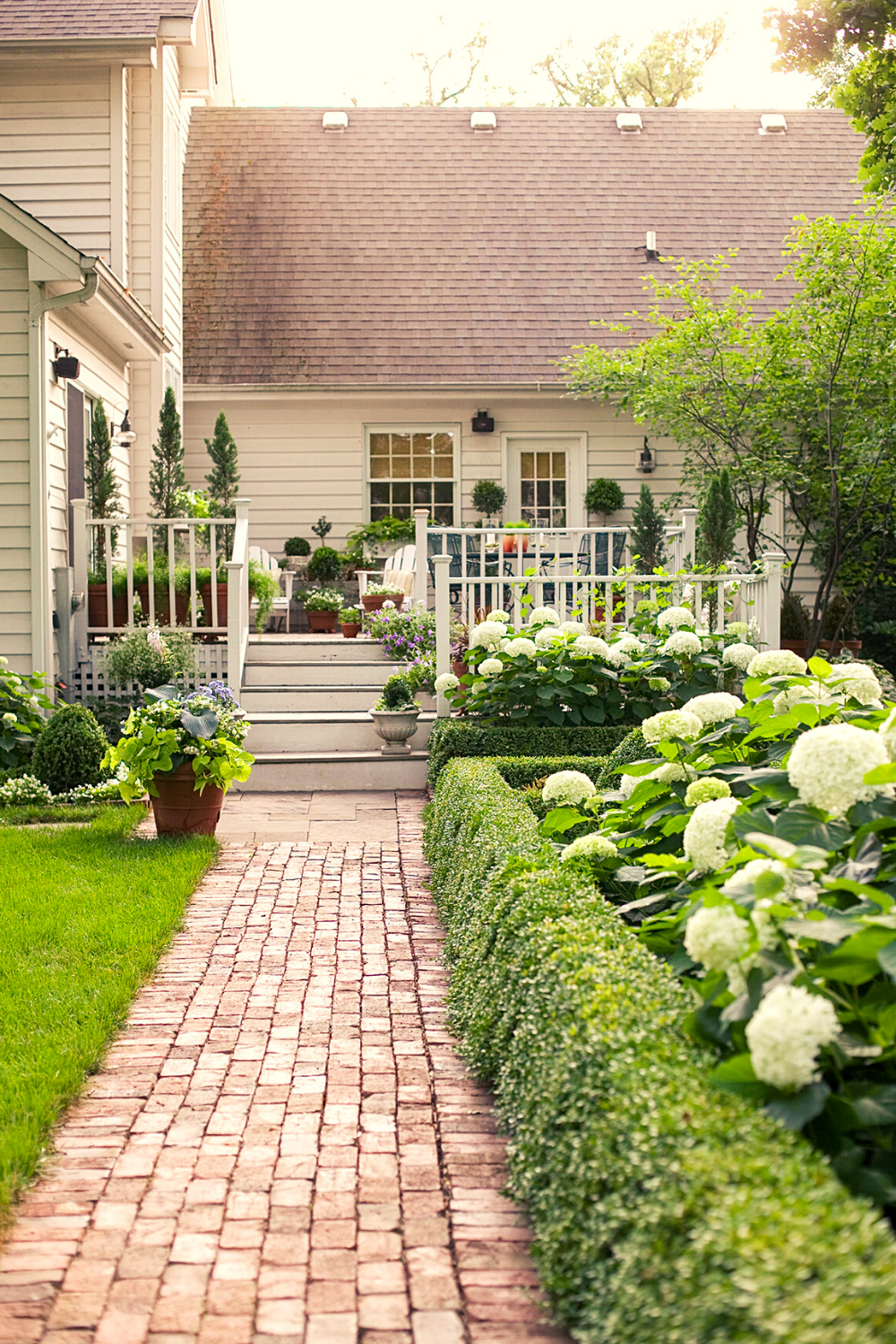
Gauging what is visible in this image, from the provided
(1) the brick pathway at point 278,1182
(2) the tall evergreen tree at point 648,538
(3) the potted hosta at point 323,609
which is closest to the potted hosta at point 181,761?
(1) the brick pathway at point 278,1182

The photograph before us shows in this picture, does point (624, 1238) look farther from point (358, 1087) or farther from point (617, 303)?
point (617, 303)

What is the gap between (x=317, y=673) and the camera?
995 centimetres

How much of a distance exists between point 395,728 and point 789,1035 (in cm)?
678

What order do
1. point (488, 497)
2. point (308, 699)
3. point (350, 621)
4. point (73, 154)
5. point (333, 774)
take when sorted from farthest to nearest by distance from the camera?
point (488, 497) → point (350, 621) → point (73, 154) → point (308, 699) → point (333, 774)

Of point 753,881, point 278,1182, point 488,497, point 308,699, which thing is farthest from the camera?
point 488,497

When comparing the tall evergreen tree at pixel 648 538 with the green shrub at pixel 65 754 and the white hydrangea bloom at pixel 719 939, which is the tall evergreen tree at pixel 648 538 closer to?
the green shrub at pixel 65 754

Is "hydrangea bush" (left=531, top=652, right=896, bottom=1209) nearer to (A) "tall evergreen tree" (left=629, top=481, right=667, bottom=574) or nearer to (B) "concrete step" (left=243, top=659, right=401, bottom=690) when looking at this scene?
(B) "concrete step" (left=243, top=659, right=401, bottom=690)

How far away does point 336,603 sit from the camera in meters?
12.3

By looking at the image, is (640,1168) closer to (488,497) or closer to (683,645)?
(683,645)

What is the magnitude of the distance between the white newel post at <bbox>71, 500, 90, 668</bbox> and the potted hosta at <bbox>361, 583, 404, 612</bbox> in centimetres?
310

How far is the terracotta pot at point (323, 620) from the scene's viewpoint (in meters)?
12.3

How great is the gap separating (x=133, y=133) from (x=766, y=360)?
664 centimetres

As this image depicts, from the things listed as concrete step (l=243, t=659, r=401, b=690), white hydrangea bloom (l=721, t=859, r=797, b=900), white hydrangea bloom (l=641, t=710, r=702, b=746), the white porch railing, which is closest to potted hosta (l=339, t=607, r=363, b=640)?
concrete step (l=243, t=659, r=401, b=690)

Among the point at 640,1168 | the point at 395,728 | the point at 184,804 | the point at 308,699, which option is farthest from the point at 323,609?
the point at 640,1168
